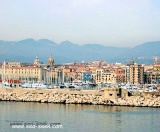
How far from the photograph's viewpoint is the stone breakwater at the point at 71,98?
28.5 metres

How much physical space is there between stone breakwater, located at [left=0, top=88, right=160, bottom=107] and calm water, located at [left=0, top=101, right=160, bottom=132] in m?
1.28

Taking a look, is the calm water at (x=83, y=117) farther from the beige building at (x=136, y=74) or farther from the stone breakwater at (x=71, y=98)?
the beige building at (x=136, y=74)

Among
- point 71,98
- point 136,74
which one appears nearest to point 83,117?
point 71,98

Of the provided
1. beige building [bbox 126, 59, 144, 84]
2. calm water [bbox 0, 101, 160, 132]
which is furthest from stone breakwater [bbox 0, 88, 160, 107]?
beige building [bbox 126, 59, 144, 84]

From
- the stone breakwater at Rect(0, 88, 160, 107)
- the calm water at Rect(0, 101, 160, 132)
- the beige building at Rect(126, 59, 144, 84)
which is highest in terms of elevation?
the beige building at Rect(126, 59, 144, 84)

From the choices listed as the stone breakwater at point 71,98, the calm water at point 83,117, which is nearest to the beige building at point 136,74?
the stone breakwater at point 71,98

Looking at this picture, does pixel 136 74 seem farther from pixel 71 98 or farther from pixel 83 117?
pixel 83 117

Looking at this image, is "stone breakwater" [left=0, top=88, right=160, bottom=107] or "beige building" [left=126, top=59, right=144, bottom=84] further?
"beige building" [left=126, top=59, right=144, bottom=84]

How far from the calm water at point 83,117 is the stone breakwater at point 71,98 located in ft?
4.20

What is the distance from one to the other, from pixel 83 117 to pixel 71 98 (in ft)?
24.8

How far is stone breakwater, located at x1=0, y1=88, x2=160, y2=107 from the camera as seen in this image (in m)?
28.5

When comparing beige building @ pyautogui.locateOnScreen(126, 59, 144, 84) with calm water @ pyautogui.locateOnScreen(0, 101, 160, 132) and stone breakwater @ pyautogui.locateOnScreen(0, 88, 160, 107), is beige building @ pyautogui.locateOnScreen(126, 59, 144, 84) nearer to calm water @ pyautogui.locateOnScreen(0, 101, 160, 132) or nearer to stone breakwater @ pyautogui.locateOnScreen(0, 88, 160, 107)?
stone breakwater @ pyautogui.locateOnScreen(0, 88, 160, 107)

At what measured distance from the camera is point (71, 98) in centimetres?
2981

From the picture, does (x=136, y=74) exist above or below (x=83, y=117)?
above
